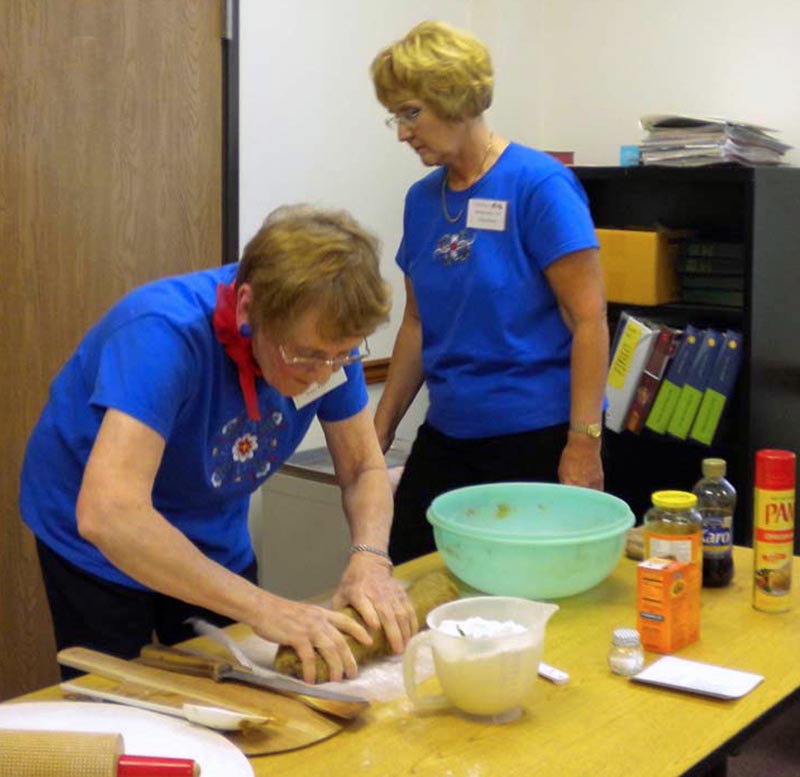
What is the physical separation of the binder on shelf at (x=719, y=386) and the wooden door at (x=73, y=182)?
1.43 m

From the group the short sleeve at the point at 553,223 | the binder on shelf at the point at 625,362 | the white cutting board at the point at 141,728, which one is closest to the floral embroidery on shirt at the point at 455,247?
the short sleeve at the point at 553,223

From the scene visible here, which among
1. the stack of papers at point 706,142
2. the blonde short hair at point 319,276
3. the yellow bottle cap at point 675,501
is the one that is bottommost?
the yellow bottle cap at point 675,501

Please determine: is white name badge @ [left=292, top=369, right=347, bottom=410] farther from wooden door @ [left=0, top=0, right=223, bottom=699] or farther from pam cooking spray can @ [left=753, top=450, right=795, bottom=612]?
wooden door @ [left=0, top=0, right=223, bottom=699]

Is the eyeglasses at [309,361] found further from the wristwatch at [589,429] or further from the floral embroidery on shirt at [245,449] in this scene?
the wristwatch at [589,429]

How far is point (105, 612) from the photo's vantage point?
5.49ft

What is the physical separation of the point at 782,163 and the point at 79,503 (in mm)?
2487

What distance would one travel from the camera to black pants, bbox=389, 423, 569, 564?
2.33 metres

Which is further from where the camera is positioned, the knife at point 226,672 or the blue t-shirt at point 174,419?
the blue t-shirt at point 174,419

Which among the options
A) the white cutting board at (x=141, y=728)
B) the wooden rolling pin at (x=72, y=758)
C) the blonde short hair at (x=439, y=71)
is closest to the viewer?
the wooden rolling pin at (x=72, y=758)

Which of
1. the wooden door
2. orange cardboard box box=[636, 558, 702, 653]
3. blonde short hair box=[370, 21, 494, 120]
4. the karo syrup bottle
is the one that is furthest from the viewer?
the wooden door

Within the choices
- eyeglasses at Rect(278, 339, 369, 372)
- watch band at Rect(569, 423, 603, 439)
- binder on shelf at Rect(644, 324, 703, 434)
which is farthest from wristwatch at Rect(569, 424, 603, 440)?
binder on shelf at Rect(644, 324, 703, 434)

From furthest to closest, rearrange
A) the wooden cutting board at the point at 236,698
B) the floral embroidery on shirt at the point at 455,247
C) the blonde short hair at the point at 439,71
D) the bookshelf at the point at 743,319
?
1. the bookshelf at the point at 743,319
2. the floral embroidery on shirt at the point at 455,247
3. the blonde short hair at the point at 439,71
4. the wooden cutting board at the point at 236,698

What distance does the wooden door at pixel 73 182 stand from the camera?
108 inches

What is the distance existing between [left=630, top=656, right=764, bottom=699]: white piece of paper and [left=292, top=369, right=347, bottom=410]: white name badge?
1.80 feet
